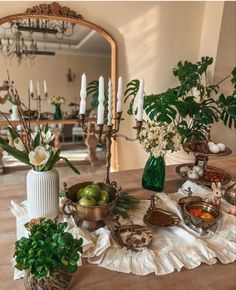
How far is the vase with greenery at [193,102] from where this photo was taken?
78.7 inches

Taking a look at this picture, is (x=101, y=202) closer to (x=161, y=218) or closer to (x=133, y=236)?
(x=133, y=236)

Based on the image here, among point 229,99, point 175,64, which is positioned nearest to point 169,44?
point 175,64

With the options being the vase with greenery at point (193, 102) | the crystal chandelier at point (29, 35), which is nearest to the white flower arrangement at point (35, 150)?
the vase with greenery at point (193, 102)

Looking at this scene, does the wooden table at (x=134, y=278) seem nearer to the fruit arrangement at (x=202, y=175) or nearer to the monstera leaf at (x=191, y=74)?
the fruit arrangement at (x=202, y=175)

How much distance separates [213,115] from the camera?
2383mm

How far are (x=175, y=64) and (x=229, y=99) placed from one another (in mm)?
801

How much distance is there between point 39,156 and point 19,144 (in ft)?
0.39

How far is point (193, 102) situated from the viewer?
2447 mm

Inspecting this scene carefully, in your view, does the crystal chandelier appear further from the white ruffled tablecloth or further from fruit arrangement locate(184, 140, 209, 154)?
the white ruffled tablecloth

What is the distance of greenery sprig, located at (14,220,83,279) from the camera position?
0.64 m

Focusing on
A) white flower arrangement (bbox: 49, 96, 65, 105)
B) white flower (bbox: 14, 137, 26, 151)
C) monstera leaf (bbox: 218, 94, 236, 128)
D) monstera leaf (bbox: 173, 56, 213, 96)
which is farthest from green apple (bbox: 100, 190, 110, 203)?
white flower arrangement (bbox: 49, 96, 65, 105)

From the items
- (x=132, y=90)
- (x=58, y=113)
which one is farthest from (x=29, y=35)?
(x=132, y=90)

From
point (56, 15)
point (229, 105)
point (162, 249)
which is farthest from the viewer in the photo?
point (229, 105)

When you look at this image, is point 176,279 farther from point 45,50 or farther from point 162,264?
point 45,50
